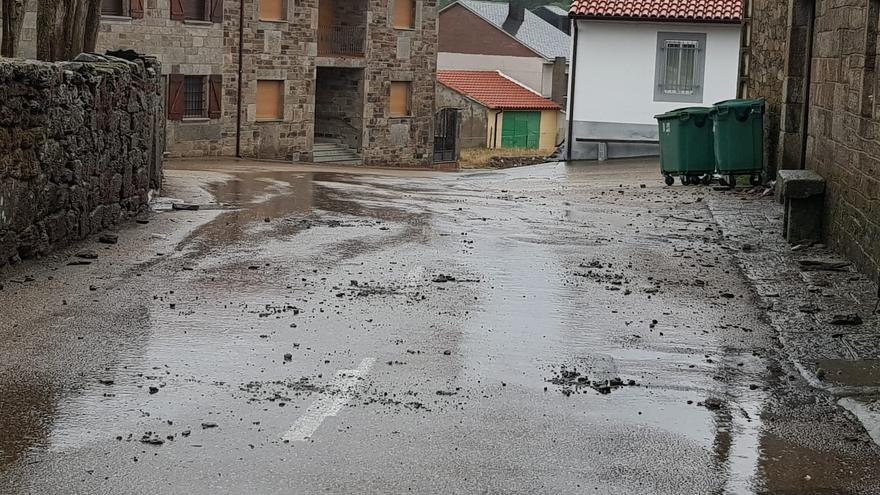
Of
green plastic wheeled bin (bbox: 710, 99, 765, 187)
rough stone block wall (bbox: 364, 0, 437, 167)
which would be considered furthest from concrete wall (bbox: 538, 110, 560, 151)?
green plastic wheeled bin (bbox: 710, 99, 765, 187)

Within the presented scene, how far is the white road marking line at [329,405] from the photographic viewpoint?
22.4ft

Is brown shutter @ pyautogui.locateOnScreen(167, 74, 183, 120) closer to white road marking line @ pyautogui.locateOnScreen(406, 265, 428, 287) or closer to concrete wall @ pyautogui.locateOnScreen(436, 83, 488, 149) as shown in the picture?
white road marking line @ pyautogui.locateOnScreen(406, 265, 428, 287)

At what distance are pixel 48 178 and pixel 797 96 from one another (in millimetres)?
11838

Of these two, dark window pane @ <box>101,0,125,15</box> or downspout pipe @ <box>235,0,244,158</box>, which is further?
downspout pipe @ <box>235,0,244,158</box>

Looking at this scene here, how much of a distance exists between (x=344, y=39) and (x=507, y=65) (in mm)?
25662

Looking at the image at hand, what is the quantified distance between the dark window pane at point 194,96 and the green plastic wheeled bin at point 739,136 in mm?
19146

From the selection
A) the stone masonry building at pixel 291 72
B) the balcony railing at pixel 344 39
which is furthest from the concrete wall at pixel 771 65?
the balcony railing at pixel 344 39

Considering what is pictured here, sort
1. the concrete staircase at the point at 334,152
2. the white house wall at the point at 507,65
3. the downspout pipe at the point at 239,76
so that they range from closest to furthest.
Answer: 1. the downspout pipe at the point at 239,76
2. the concrete staircase at the point at 334,152
3. the white house wall at the point at 507,65

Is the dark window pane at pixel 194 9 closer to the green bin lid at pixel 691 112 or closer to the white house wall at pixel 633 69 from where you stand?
the white house wall at pixel 633 69

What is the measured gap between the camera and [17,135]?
38.1ft

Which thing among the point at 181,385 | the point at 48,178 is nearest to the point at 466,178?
the point at 48,178

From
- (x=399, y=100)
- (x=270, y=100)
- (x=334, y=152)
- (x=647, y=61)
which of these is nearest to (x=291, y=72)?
(x=270, y=100)

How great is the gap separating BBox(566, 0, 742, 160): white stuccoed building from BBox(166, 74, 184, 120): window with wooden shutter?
36.4 feet

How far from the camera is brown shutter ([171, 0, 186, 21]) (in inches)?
1384
